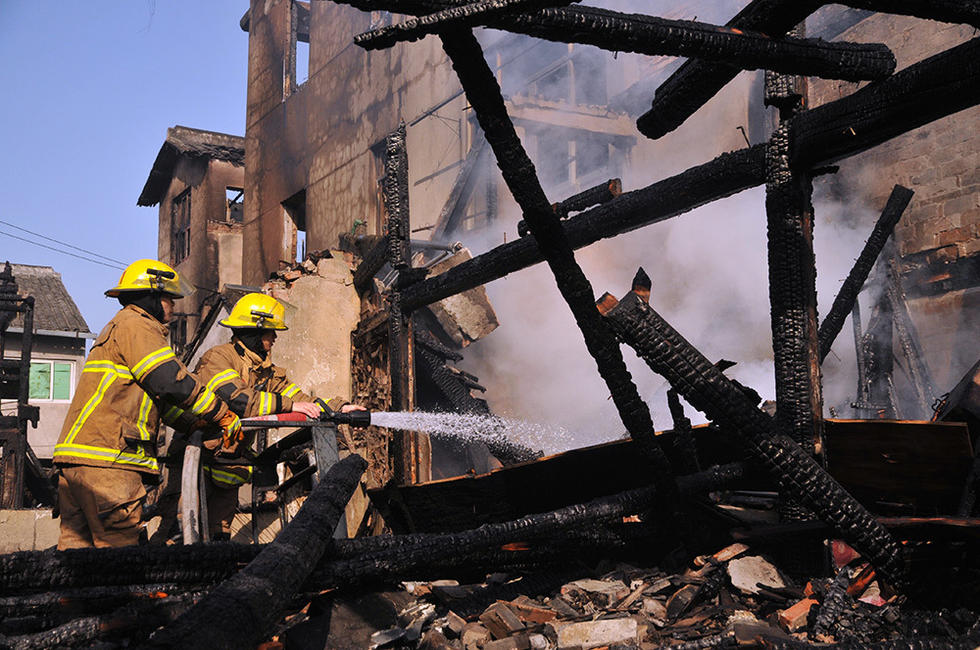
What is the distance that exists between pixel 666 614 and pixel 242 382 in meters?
3.29

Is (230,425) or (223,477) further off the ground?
(230,425)

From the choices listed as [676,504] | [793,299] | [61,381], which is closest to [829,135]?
[793,299]

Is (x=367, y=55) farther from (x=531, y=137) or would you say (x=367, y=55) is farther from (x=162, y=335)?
(x=162, y=335)

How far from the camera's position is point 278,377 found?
6.23 m

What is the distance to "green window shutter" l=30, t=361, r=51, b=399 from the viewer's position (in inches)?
883

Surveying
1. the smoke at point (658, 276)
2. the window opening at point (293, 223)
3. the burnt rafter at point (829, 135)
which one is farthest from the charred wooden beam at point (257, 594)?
the window opening at point (293, 223)

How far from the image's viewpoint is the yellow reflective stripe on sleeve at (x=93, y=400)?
4160 mm

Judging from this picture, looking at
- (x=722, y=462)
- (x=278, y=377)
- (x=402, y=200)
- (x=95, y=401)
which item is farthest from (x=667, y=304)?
(x=95, y=401)

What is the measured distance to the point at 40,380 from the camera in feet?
74.1

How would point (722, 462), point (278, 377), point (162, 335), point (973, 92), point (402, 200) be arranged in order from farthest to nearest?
point (402, 200) → point (278, 377) → point (162, 335) → point (722, 462) → point (973, 92)

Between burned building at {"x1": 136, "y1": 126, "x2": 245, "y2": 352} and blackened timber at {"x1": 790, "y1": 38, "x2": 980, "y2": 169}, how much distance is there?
849 inches

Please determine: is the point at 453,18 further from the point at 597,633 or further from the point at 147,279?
the point at 147,279

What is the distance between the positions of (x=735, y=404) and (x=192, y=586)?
7.57ft

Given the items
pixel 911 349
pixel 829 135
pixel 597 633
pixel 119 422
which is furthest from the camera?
pixel 911 349
